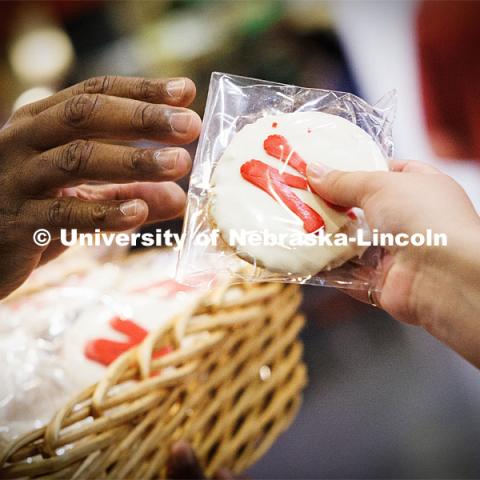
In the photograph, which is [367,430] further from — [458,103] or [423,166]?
[458,103]

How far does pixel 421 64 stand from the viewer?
78.0 inches

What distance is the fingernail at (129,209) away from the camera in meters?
0.73

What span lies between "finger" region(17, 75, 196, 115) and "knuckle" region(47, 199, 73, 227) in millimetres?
138

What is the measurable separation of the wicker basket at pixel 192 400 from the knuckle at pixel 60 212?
0.76ft

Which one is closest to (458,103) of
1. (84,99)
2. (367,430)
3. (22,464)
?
(367,430)

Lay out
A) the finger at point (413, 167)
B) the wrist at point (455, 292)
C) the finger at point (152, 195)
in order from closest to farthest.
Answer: the wrist at point (455, 292), the finger at point (413, 167), the finger at point (152, 195)

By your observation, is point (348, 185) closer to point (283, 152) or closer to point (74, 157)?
point (283, 152)

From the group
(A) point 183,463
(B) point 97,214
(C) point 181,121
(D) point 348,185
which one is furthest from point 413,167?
(A) point 183,463

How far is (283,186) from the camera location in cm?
74

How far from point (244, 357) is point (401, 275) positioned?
33 cm

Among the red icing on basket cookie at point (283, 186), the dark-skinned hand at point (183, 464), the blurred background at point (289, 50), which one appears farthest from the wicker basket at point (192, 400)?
the blurred background at point (289, 50)

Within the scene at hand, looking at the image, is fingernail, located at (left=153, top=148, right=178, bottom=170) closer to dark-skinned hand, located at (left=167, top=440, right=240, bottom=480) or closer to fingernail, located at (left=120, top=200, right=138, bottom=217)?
fingernail, located at (left=120, top=200, right=138, bottom=217)

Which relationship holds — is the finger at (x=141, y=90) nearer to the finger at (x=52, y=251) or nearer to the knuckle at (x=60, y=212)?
the knuckle at (x=60, y=212)

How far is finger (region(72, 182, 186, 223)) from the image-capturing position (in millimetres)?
935
